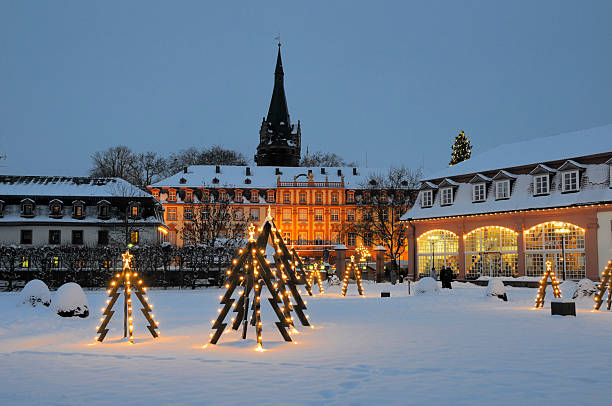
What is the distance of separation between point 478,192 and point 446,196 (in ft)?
9.20

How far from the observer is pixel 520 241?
3959cm

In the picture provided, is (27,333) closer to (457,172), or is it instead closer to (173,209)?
(457,172)

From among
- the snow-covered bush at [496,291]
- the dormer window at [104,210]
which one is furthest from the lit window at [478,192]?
the dormer window at [104,210]

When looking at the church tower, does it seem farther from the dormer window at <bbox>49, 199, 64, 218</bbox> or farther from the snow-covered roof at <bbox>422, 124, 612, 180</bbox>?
the snow-covered roof at <bbox>422, 124, 612, 180</bbox>

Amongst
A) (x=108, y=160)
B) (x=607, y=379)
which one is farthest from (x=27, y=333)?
(x=108, y=160)

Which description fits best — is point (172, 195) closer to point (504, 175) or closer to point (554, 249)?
point (504, 175)

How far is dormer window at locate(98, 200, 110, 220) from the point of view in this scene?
189ft

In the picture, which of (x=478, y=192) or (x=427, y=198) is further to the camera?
(x=427, y=198)

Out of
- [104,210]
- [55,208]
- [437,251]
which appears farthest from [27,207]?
[437,251]

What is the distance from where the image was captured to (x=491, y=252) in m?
41.3

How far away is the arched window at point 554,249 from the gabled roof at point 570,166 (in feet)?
10.6

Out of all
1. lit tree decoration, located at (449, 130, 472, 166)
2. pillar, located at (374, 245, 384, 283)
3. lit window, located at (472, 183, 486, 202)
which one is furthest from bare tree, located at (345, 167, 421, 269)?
lit window, located at (472, 183, 486, 202)

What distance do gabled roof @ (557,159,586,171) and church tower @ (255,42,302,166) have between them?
197 feet

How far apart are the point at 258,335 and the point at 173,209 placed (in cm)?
6551
